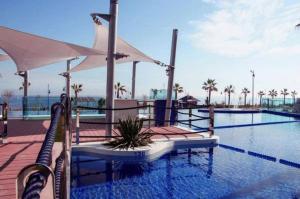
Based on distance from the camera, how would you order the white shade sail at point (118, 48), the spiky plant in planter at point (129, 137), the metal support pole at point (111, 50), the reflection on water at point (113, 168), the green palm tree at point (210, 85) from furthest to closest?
the green palm tree at point (210, 85) < the white shade sail at point (118, 48) < the metal support pole at point (111, 50) < the spiky plant in planter at point (129, 137) < the reflection on water at point (113, 168)

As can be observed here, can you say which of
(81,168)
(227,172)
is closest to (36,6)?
(81,168)

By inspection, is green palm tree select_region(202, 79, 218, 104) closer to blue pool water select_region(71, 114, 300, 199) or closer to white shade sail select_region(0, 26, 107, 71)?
blue pool water select_region(71, 114, 300, 199)

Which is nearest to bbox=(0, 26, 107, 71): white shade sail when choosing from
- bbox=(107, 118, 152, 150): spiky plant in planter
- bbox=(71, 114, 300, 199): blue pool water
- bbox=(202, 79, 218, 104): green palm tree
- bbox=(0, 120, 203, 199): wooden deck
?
bbox=(0, 120, 203, 199): wooden deck

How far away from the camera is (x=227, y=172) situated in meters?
7.21

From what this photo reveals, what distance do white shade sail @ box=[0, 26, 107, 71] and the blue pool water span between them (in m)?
3.56

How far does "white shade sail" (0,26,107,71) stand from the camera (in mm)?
8324

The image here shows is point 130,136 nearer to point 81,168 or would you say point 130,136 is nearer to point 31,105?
point 81,168

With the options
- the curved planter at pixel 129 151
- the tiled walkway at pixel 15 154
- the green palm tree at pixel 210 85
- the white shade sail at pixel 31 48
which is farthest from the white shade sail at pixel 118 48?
the green palm tree at pixel 210 85

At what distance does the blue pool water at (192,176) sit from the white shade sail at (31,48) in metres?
3.56

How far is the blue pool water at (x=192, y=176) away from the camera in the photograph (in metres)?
5.76

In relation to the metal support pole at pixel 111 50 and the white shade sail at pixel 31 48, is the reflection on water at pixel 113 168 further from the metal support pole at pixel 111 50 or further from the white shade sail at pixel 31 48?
the white shade sail at pixel 31 48

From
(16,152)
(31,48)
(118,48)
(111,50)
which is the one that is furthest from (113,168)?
(118,48)

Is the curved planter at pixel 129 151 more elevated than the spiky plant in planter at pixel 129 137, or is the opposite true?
the spiky plant in planter at pixel 129 137

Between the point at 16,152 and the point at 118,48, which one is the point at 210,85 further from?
the point at 16,152
